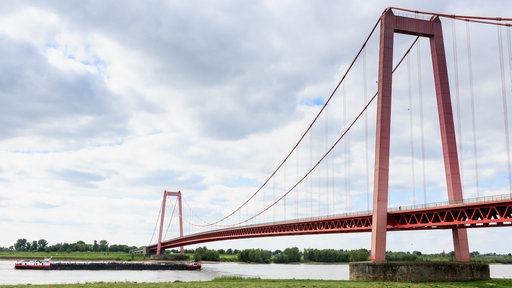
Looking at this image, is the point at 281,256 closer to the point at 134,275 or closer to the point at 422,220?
the point at 134,275

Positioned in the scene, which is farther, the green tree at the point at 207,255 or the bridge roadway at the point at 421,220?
the green tree at the point at 207,255

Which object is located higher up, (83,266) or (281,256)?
(281,256)

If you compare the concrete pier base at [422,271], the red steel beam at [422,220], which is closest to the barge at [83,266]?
the red steel beam at [422,220]

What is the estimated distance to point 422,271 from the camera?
1393 inches

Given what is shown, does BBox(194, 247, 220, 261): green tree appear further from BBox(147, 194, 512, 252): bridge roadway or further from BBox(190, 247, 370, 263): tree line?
BBox(147, 194, 512, 252): bridge roadway

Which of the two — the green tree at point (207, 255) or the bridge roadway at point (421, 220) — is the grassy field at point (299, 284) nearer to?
the bridge roadway at point (421, 220)

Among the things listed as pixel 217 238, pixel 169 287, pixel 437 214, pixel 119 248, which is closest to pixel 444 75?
pixel 437 214

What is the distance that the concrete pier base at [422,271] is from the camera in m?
35.4

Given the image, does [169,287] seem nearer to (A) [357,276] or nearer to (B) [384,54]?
(A) [357,276]

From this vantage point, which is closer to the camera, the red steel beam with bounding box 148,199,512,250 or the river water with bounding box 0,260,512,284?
the red steel beam with bounding box 148,199,512,250

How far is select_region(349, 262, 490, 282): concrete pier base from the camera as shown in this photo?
35.4m

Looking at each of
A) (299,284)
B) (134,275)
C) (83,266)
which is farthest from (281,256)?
(299,284)

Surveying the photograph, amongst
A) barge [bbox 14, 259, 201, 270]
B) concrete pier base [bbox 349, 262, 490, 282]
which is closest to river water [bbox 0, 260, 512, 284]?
barge [bbox 14, 259, 201, 270]

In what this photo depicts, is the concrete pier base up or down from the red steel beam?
down
